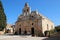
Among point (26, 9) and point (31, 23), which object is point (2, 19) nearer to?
point (26, 9)

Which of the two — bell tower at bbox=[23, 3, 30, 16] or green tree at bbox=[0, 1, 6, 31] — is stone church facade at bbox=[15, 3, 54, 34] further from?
green tree at bbox=[0, 1, 6, 31]

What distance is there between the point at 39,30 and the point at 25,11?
31.4 feet

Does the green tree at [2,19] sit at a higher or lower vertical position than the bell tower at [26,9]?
lower

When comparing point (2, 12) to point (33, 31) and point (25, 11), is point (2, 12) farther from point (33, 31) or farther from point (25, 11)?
point (33, 31)

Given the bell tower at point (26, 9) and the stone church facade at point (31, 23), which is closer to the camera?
the stone church facade at point (31, 23)

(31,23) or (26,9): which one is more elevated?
(26,9)

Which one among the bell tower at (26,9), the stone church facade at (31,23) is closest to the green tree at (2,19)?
the stone church facade at (31,23)

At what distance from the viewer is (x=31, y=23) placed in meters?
35.0

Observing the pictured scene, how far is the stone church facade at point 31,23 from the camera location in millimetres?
33594

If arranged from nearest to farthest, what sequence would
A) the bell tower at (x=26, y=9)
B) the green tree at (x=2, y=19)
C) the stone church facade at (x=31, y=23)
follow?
the stone church facade at (x=31, y=23)
the green tree at (x=2, y=19)
the bell tower at (x=26, y=9)

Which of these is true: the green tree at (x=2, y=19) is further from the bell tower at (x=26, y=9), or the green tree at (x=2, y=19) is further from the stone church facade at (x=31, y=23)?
the bell tower at (x=26, y=9)

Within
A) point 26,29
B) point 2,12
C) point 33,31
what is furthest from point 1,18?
point 33,31

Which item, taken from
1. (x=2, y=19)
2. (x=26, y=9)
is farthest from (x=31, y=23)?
(x=2, y=19)

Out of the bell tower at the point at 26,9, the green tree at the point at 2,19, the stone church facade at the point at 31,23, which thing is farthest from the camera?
the bell tower at the point at 26,9
